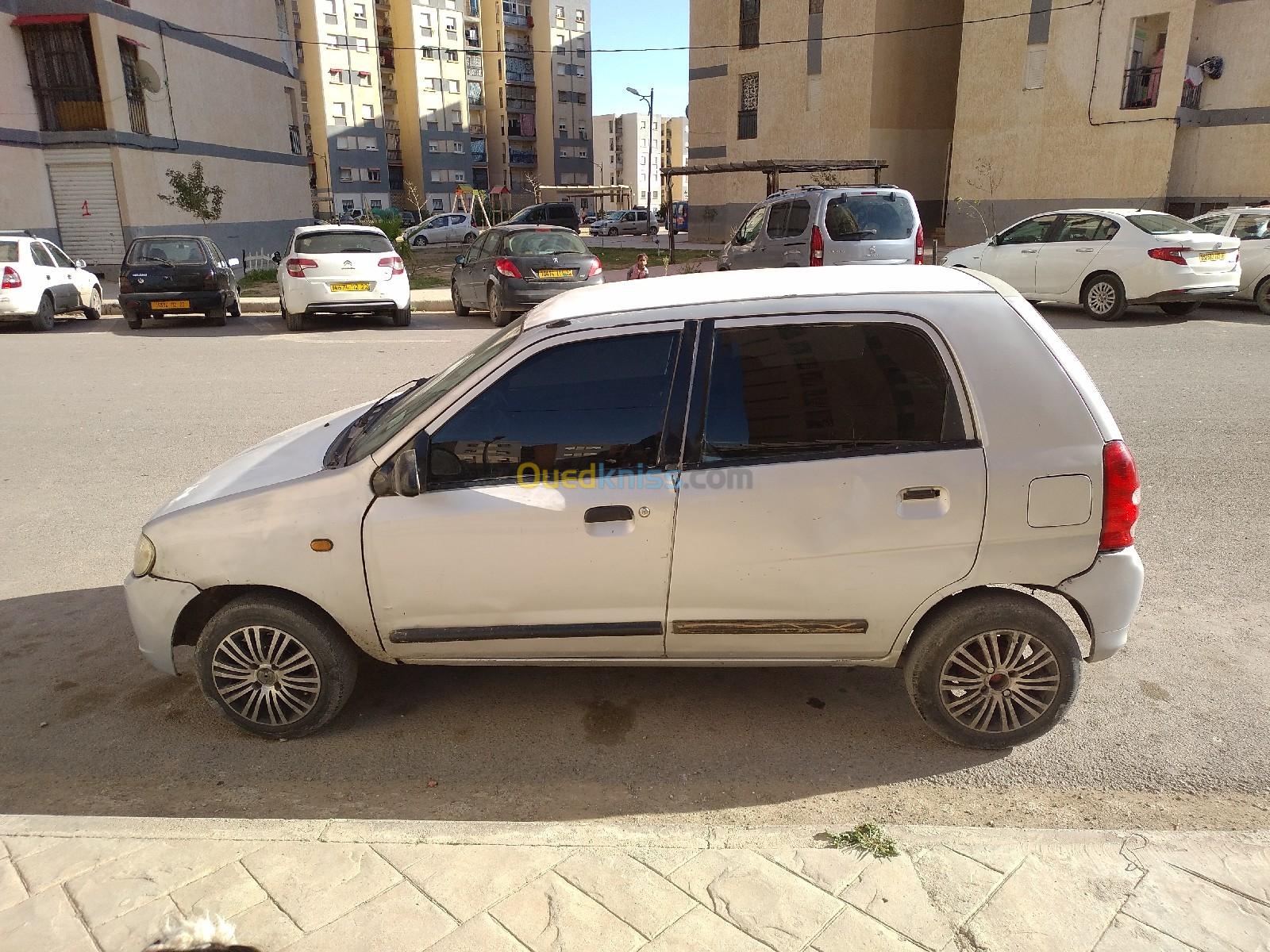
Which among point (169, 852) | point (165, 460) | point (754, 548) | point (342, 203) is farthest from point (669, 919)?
point (342, 203)

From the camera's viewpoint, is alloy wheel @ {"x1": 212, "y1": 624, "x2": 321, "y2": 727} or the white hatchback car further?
alloy wheel @ {"x1": 212, "y1": 624, "x2": 321, "y2": 727}

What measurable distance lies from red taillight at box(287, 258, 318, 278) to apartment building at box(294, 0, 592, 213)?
157 feet

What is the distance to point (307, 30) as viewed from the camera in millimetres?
63281

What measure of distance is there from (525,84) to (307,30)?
21483 millimetres

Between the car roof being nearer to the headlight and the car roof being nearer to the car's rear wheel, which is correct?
the headlight

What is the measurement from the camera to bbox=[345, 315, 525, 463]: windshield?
11.0ft

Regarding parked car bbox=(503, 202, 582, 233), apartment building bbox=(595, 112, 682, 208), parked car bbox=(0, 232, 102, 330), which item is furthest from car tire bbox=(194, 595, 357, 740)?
apartment building bbox=(595, 112, 682, 208)

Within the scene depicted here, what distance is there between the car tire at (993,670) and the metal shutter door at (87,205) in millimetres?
28261

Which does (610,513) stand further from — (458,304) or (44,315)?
(44,315)

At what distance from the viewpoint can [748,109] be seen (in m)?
36.1

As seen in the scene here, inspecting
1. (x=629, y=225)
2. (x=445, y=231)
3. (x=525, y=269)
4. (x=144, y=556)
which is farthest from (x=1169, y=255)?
(x=629, y=225)

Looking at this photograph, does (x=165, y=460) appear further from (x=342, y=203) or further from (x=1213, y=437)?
(x=342, y=203)

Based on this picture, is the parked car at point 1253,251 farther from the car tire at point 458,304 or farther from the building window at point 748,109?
the building window at point 748,109

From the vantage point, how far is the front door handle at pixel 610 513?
3.14 m
